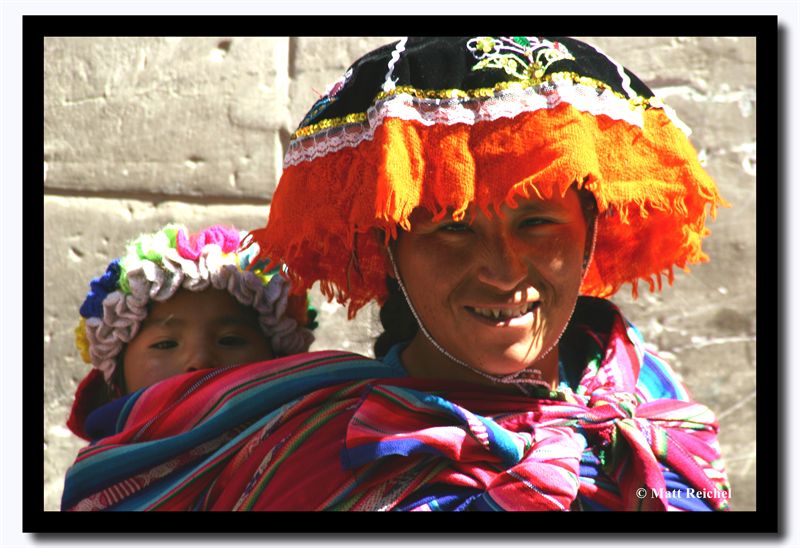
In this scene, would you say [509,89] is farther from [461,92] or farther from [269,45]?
[269,45]

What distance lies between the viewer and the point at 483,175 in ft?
7.42

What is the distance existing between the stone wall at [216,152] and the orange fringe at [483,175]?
4.08 ft

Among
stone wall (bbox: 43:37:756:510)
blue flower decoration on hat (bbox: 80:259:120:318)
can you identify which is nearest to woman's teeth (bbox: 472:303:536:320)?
blue flower decoration on hat (bbox: 80:259:120:318)

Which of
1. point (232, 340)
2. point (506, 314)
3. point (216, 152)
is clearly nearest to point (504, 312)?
point (506, 314)

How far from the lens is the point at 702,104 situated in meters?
3.86

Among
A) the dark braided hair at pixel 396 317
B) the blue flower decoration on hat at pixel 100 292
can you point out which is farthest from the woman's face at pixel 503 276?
the blue flower decoration on hat at pixel 100 292

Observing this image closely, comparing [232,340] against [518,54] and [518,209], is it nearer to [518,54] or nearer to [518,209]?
[518,209]

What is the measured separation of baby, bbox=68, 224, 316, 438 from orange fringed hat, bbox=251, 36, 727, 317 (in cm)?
57

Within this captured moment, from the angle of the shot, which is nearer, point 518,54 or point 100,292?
point 518,54

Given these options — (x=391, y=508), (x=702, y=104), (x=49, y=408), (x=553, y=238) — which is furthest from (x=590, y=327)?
(x=49, y=408)

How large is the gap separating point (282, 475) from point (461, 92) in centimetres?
90

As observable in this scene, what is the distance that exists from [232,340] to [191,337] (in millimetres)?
118

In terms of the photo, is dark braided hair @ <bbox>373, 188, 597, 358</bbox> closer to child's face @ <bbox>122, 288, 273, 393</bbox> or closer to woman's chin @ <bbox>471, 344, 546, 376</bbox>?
woman's chin @ <bbox>471, 344, 546, 376</bbox>

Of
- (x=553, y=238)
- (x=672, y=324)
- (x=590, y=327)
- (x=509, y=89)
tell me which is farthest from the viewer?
(x=672, y=324)
